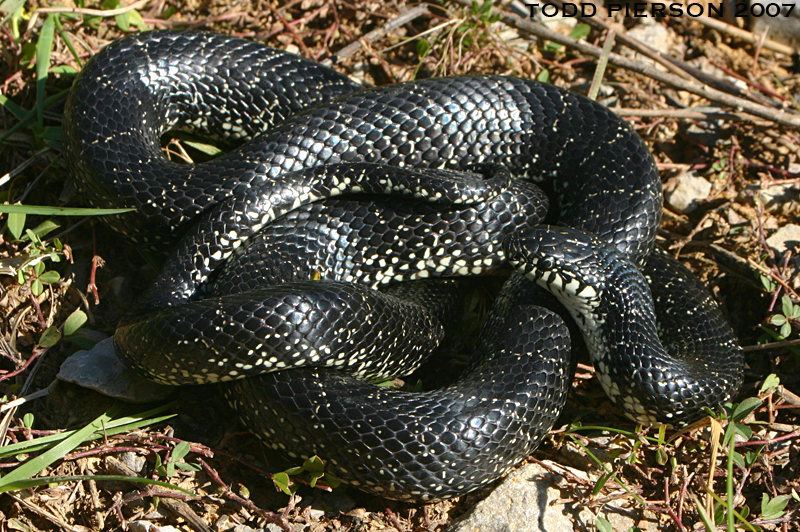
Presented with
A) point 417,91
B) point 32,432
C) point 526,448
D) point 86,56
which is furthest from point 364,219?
point 86,56

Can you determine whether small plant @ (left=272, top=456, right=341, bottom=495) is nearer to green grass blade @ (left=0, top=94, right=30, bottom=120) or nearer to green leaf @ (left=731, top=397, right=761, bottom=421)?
green leaf @ (left=731, top=397, right=761, bottom=421)

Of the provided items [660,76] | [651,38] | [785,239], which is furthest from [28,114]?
[785,239]

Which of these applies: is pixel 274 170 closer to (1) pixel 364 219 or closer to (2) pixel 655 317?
(1) pixel 364 219

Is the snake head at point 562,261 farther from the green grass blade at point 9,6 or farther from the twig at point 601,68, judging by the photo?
the green grass blade at point 9,6

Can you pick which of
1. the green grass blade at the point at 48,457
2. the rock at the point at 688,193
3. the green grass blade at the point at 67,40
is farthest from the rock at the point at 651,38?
the green grass blade at the point at 48,457

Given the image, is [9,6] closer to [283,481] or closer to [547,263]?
[283,481]

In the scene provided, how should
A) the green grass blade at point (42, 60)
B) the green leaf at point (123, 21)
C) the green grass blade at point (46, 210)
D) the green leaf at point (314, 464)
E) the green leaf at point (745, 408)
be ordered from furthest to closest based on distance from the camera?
the green leaf at point (123, 21) < the green grass blade at point (42, 60) < the green grass blade at point (46, 210) < the green leaf at point (745, 408) < the green leaf at point (314, 464)
